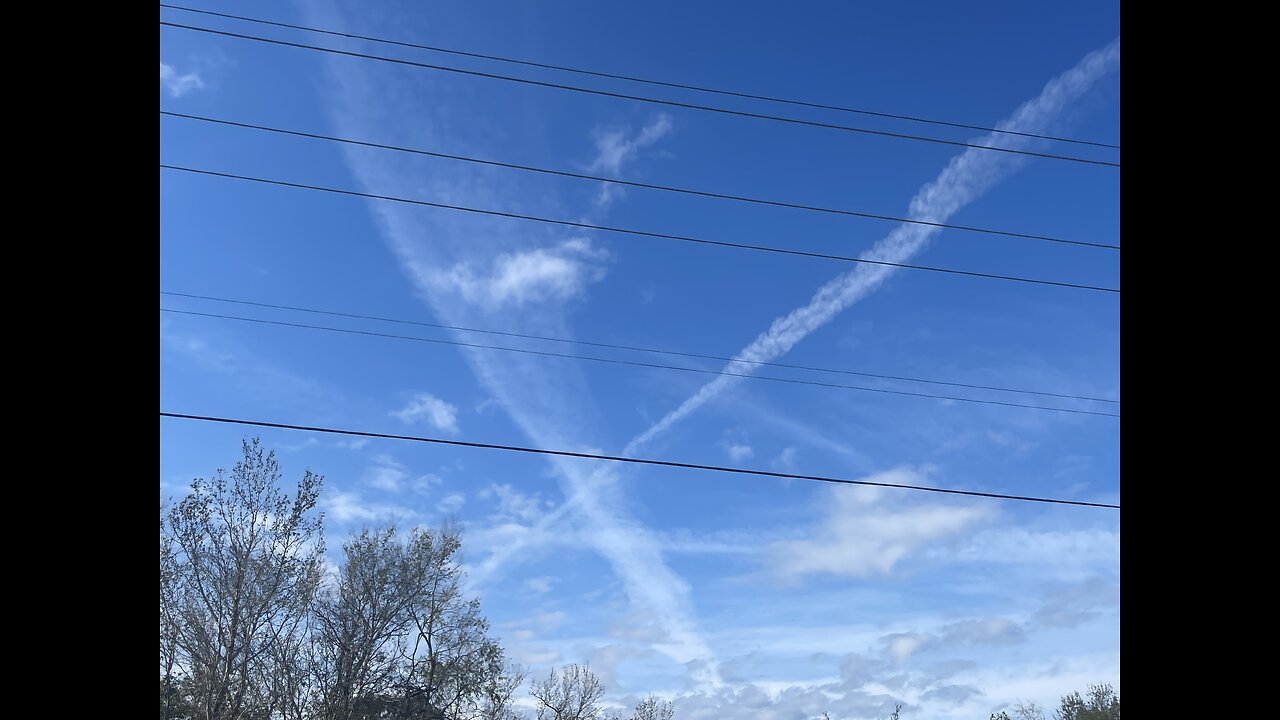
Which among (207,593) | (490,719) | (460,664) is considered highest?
(207,593)
